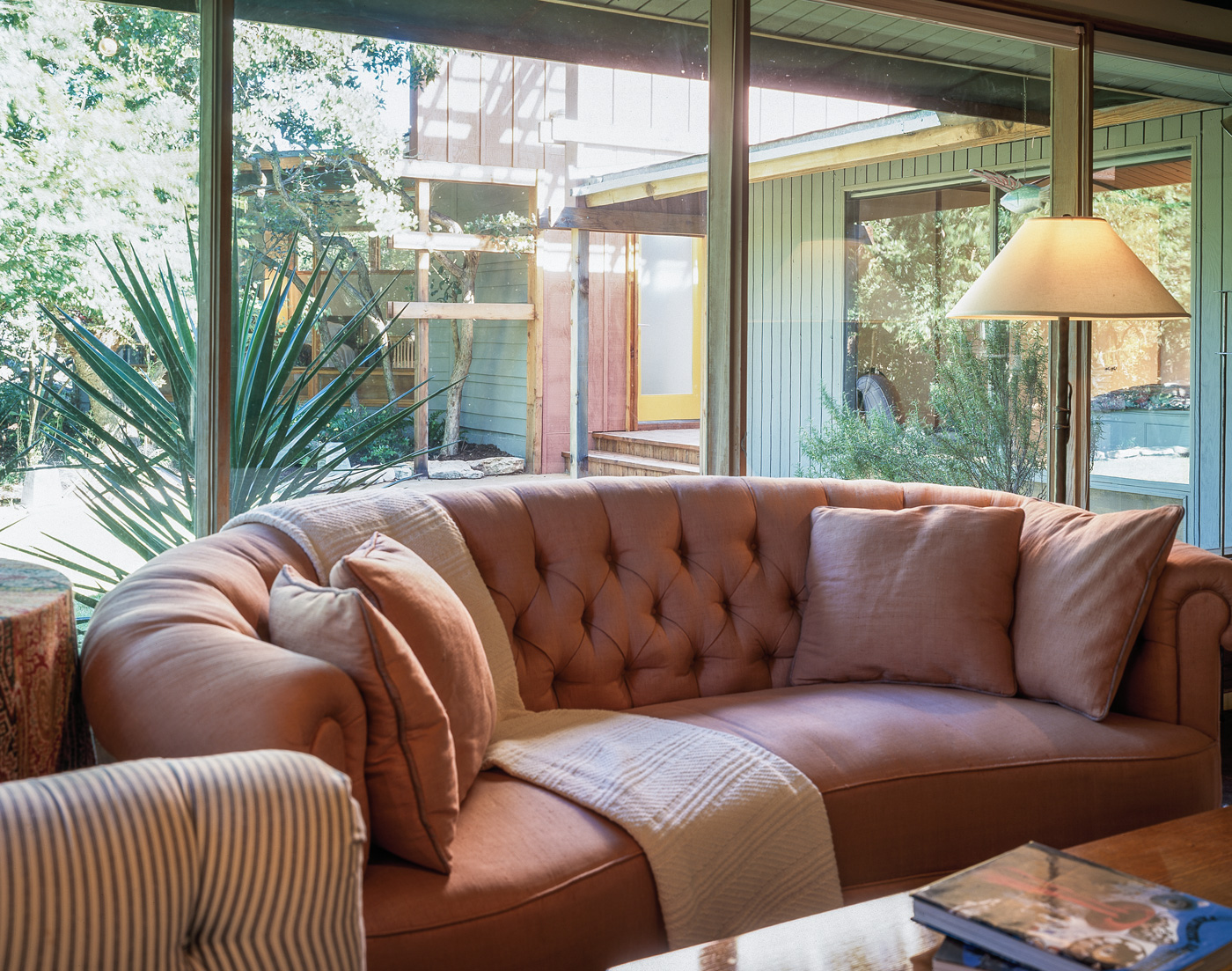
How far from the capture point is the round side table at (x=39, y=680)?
1419 millimetres

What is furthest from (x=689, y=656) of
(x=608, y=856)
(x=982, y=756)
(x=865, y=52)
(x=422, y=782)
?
(x=865, y=52)

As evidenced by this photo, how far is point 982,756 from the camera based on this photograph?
2.15 meters

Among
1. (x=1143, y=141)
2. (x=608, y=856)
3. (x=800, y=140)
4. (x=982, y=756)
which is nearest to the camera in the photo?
(x=608, y=856)

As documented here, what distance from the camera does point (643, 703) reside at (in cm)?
248

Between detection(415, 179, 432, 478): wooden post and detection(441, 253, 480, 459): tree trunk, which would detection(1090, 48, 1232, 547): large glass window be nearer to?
detection(441, 253, 480, 459): tree trunk

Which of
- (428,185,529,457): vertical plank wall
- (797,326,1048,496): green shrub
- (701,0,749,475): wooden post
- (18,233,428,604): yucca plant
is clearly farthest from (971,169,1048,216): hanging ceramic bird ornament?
(18,233,428,604): yucca plant

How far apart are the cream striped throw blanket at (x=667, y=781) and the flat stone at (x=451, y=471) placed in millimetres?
617

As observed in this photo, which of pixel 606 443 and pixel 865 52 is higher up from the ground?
pixel 865 52

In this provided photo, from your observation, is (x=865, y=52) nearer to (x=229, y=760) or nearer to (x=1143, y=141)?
(x=1143, y=141)

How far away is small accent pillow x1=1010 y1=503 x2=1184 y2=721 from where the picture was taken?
7.80 ft

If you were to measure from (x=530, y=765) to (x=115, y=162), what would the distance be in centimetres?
168

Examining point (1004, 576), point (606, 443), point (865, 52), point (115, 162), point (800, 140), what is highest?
point (865, 52)

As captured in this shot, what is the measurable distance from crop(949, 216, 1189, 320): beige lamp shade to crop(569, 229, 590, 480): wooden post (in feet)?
3.38

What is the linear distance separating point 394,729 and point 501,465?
149 centimetres
